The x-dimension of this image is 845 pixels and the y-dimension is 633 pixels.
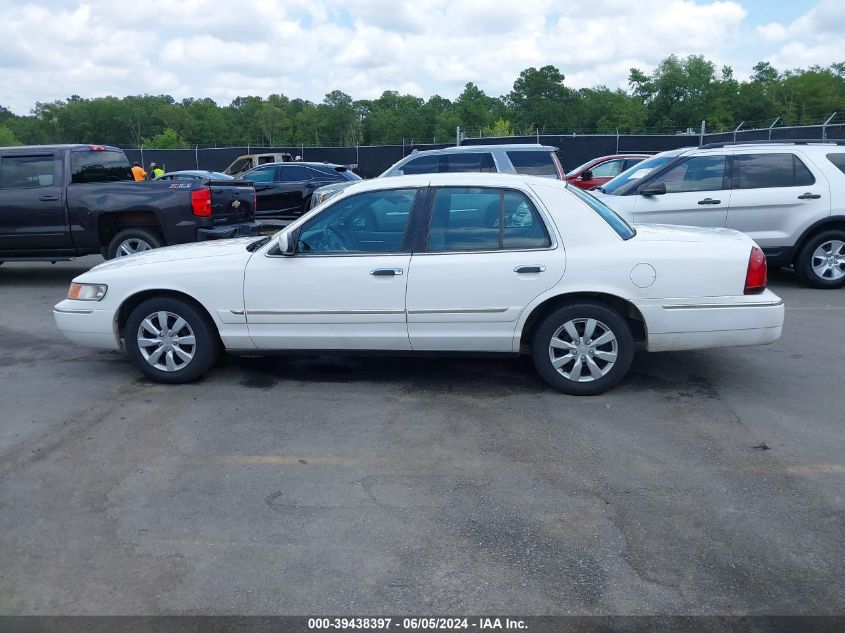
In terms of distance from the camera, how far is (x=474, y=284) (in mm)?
5613

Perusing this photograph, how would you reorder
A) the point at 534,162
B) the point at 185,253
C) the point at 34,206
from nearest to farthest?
the point at 185,253
the point at 34,206
the point at 534,162

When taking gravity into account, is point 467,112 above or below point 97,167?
above

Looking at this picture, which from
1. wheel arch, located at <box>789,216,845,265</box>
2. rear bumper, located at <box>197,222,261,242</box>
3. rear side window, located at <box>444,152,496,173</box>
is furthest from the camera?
rear side window, located at <box>444,152,496,173</box>

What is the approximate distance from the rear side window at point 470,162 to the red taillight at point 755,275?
784 cm

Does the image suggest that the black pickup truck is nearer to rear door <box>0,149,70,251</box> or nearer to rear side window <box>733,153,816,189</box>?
rear door <box>0,149,70,251</box>

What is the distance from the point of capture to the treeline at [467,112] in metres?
69.8

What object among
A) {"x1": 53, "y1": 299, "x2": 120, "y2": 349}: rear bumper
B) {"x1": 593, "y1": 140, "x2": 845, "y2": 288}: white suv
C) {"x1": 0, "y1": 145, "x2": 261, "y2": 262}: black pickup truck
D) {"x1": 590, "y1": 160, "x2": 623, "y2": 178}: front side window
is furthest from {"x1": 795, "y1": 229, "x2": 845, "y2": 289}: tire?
{"x1": 590, "y1": 160, "x2": 623, "y2": 178}: front side window

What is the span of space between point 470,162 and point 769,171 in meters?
4.95

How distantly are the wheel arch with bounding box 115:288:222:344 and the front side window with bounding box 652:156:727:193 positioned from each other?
21.1ft

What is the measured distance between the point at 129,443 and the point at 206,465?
70 centimetres

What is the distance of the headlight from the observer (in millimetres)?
6141

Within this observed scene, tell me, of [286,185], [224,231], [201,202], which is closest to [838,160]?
[224,231]

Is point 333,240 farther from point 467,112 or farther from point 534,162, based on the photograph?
point 467,112

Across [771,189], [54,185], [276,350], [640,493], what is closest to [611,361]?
→ [640,493]
